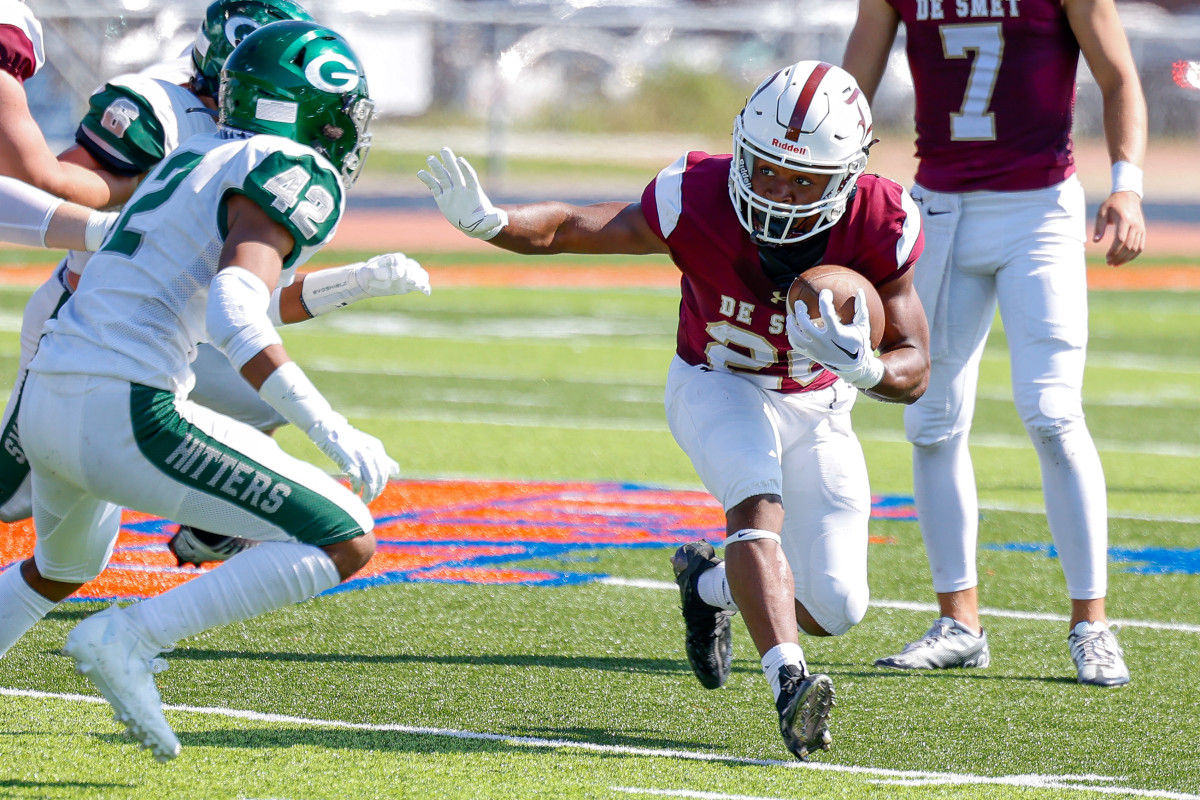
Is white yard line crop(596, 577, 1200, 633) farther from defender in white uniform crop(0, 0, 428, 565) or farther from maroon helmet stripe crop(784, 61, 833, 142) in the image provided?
maroon helmet stripe crop(784, 61, 833, 142)

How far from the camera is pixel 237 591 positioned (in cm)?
310

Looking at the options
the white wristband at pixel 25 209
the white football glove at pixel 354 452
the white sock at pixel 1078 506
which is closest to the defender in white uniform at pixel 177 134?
the white wristband at pixel 25 209

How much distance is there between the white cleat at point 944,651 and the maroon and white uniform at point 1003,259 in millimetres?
130

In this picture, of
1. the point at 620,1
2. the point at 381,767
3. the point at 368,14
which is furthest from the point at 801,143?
the point at 620,1

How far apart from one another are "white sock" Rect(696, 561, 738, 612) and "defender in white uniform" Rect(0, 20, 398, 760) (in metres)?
1.05

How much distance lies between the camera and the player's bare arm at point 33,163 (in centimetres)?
419

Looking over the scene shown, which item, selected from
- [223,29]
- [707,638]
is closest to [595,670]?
[707,638]

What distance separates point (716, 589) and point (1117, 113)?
1.67 meters

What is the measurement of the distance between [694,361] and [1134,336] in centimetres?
896

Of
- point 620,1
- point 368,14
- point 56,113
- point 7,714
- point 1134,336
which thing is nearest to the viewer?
point 7,714

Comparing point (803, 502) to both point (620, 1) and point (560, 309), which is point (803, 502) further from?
point (620, 1)

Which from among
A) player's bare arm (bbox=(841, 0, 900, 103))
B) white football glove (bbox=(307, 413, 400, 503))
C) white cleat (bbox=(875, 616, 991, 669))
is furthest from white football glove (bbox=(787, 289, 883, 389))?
player's bare arm (bbox=(841, 0, 900, 103))

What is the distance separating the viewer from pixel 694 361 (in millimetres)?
4008

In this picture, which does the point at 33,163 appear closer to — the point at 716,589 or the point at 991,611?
the point at 716,589
